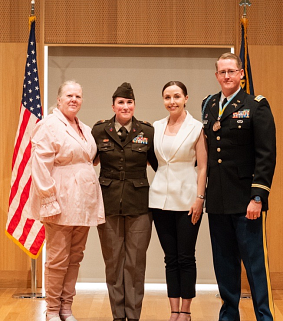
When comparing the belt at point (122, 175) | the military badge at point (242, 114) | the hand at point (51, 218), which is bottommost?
the hand at point (51, 218)

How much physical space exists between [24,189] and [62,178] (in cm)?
121

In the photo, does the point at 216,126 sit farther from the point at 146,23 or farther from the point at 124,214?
the point at 146,23

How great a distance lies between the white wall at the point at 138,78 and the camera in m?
5.20

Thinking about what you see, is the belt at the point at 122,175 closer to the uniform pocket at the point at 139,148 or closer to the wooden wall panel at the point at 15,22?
the uniform pocket at the point at 139,148

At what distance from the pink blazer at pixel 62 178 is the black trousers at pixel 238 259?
0.82 metres

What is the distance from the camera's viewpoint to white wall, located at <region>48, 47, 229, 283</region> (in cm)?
520

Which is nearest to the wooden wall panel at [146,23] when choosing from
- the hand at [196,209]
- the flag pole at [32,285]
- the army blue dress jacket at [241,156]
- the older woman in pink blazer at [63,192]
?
the flag pole at [32,285]

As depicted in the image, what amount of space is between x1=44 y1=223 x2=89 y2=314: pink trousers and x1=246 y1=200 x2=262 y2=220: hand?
1145 millimetres

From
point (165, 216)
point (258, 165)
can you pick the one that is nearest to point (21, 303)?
point (165, 216)

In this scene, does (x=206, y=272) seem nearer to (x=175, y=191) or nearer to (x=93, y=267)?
(x=93, y=267)

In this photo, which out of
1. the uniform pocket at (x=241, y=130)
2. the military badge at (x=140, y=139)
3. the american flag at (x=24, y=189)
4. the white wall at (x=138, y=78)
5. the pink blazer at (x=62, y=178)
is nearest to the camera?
the uniform pocket at (x=241, y=130)

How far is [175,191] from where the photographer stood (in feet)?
11.6

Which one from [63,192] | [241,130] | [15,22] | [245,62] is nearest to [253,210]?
[241,130]

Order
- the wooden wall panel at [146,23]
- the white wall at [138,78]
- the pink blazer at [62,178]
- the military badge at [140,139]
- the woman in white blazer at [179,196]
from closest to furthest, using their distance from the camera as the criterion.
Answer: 1. the pink blazer at [62,178]
2. the woman in white blazer at [179,196]
3. the military badge at [140,139]
4. the wooden wall panel at [146,23]
5. the white wall at [138,78]
